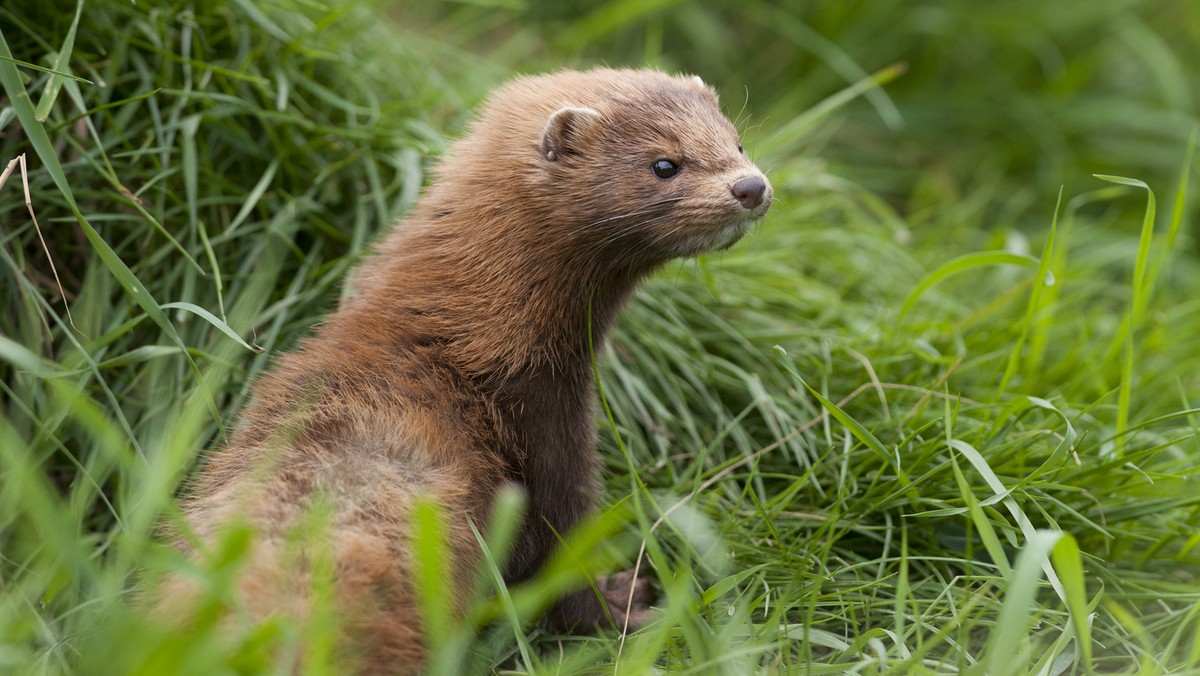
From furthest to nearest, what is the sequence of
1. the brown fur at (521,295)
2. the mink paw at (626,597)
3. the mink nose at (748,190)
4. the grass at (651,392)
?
the mink paw at (626,597), the mink nose at (748,190), the brown fur at (521,295), the grass at (651,392)

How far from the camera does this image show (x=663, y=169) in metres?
3.85

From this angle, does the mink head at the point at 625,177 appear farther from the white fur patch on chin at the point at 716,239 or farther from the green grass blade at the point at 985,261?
the green grass blade at the point at 985,261

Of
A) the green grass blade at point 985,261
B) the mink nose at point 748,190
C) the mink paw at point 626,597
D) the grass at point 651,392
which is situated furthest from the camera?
the green grass blade at point 985,261

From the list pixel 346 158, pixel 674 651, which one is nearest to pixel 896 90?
pixel 346 158

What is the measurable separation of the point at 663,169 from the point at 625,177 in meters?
0.13

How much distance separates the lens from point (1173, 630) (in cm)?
387

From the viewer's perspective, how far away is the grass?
3246 mm

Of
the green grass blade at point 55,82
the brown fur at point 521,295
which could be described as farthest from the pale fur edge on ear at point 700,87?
the green grass blade at point 55,82

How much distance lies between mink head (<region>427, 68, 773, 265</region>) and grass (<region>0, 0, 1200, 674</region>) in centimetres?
54

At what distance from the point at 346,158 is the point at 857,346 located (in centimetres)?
226

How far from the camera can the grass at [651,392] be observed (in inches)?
128

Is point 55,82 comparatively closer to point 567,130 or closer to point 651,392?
point 567,130

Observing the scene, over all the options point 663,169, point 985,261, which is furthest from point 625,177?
point 985,261

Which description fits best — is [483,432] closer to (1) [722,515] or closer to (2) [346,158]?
(1) [722,515]
